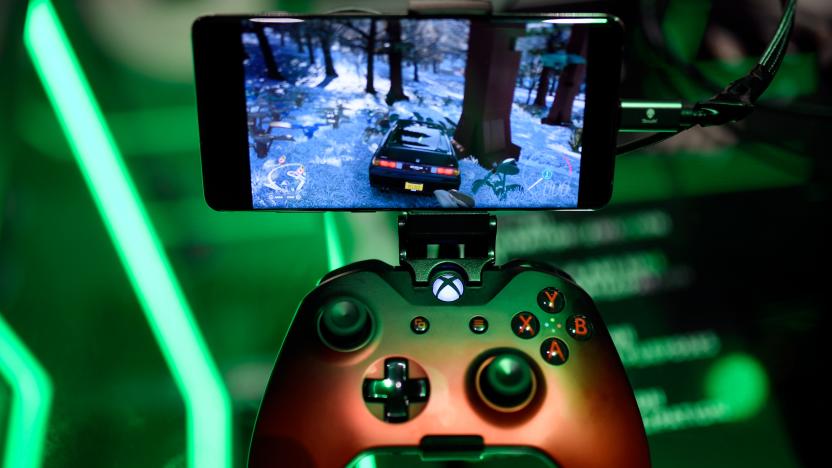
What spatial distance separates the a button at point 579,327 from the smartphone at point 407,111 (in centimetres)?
12

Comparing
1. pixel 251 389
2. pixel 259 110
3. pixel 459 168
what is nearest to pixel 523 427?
pixel 459 168

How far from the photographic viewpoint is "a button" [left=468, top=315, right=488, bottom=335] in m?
0.62

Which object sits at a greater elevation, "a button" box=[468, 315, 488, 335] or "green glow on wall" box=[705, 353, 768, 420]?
"a button" box=[468, 315, 488, 335]

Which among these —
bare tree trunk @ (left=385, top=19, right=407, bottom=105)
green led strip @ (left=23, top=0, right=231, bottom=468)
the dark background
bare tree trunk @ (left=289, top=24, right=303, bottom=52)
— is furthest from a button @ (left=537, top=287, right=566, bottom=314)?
green led strip @ (left=23, top=0, right=231, bottom=468)

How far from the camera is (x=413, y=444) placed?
0.59 metres

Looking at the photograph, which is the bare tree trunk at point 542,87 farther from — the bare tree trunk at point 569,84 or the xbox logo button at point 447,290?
the xbox logo button at point 447,290

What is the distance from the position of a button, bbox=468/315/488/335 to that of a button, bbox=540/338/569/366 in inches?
2.3

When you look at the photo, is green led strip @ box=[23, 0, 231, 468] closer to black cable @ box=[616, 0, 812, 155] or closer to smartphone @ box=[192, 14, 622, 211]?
smartphone @ box=[192, 14, 622, 211]

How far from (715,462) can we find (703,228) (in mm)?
436

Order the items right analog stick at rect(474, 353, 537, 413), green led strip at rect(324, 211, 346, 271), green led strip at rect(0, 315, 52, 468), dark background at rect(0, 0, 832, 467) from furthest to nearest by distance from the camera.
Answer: green led strip at rect(324, 211, 346, 271) → dark background at rect(0, 0, 832, 467) → green led strip at rect(0, 315, 52, 468) → right analog stick at rect(474, 353, 537, 413)

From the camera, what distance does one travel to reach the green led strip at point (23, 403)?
37.8 inches

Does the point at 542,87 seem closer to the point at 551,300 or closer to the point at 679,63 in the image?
the point at 551,300

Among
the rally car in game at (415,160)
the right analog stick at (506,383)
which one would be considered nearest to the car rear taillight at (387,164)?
the rally car in game at (415,160)

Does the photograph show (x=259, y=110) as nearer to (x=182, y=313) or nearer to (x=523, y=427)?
(x=523, y=427)
